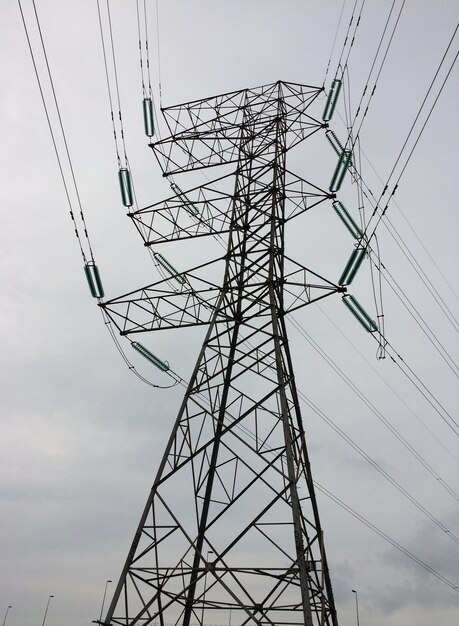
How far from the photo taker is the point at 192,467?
36.3 ft

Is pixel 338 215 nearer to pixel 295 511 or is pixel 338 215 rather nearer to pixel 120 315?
pixel 120 315

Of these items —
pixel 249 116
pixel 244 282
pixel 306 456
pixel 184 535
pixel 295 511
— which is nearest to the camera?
pixel 295 511

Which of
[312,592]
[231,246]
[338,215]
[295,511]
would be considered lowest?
[312,592]

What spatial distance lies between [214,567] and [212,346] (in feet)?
17.3

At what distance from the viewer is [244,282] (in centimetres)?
1373

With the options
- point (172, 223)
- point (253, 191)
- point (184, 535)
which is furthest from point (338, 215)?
point (184, 535)

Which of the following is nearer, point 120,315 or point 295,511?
point 295,511

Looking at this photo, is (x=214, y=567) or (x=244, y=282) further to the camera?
(x=244, y=282)

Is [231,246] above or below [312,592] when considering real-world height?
above

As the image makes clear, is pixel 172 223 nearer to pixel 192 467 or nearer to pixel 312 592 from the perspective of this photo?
pixel 192 467

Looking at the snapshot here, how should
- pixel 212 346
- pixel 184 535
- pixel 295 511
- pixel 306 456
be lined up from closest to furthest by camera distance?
pixel 295 511 → pixel 184 535 → pixel 306 456 → pixel 212 346

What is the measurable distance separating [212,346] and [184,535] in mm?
4794

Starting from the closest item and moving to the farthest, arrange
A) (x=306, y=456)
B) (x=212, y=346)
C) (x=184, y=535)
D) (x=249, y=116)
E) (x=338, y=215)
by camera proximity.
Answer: (x=184, y=535)
(x=306, y=456)
(x=212, y=346)
(x=338, y=215)
(x=249, y=116)

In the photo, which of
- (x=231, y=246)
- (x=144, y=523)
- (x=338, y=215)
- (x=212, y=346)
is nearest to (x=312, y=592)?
(x=144, y=523)
